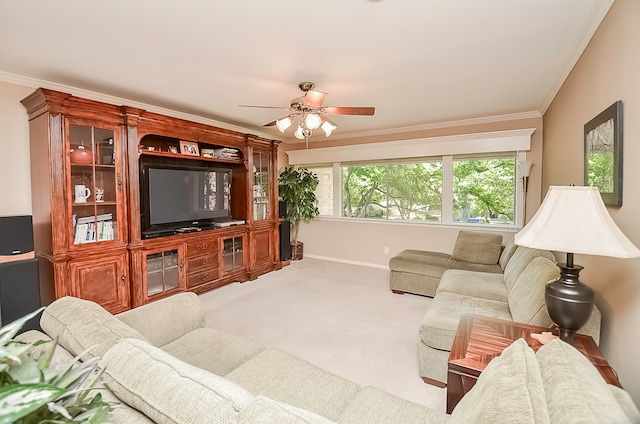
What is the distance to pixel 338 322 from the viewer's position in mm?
3078

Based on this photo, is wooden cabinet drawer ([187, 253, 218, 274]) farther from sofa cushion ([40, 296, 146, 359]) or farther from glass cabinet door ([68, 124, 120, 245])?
sofa cushion ([40, 296, 146, 359])

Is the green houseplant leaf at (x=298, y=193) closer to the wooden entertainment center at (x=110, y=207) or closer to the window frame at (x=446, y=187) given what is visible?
the window frame at (x=446, y=187)

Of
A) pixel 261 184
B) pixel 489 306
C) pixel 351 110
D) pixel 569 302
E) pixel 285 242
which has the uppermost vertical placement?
pixel 351 110

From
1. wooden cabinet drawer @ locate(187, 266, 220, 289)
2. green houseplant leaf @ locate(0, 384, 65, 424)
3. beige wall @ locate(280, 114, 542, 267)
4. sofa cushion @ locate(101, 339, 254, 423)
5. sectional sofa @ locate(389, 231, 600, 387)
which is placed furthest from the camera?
beige wall @ locate(280, 114, 542, 267)

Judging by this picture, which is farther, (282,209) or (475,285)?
(282,209)

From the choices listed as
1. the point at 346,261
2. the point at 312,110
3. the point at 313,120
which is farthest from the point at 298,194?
the point at 313,120

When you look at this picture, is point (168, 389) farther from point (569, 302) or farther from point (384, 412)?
point (569, 302)

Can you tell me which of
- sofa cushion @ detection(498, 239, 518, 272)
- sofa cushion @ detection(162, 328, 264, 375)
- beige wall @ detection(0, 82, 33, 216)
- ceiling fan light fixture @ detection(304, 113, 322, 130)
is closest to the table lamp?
sofa cushion @ detection(162, 328, 264, 375)

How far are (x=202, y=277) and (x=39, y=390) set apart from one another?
145 inches

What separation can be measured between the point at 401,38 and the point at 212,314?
3097 mm

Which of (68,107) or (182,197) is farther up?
(68,107)

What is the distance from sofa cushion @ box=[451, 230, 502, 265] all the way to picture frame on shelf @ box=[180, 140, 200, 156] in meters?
3.63

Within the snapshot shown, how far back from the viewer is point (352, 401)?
1.25 metres

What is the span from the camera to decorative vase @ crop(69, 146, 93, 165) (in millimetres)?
2850
